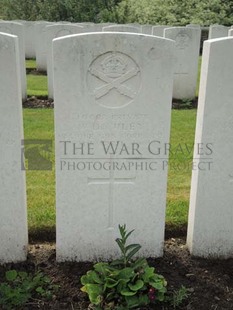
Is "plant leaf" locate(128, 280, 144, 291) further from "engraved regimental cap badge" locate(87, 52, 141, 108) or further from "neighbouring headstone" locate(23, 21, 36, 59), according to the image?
"neighbouring headstone" locate(23, 21, 36, 59)

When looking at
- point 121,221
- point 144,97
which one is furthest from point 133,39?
point 121,221

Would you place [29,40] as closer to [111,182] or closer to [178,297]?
[111,182]

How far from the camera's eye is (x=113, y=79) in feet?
9.42

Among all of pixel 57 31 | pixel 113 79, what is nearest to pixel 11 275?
pixel 113 79

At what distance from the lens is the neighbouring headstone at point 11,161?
2.78 m

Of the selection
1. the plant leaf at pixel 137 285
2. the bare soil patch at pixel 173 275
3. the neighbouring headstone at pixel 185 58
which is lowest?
the bare soil patch at pixel 173 275

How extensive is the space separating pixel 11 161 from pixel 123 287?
1166 mm

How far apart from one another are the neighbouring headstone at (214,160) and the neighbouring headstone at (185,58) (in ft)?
19.0

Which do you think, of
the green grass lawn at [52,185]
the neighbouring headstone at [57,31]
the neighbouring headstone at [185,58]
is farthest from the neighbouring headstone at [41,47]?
the green grass lawn at [52,185]

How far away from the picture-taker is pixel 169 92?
9.70ft

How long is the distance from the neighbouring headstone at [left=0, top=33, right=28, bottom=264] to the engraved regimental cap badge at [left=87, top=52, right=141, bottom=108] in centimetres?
52

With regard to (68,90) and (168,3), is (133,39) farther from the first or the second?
(168,3)

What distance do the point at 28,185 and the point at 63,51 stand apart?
2079 millimetres

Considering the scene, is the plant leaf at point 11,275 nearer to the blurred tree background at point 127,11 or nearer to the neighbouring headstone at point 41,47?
the neighbouring headstone at point 41,47
